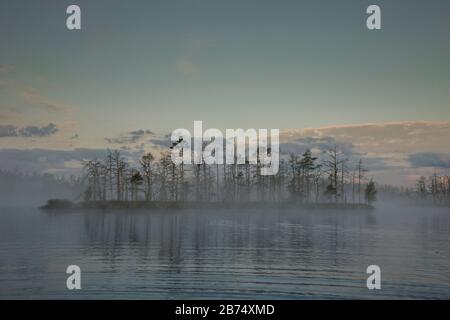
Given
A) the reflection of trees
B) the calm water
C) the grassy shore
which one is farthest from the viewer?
the grassy shore

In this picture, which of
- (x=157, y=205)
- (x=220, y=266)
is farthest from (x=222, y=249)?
(x=157, y=205)

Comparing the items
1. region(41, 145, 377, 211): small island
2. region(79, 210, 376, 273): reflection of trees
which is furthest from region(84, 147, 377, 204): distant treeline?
region(79, 210, 376, 273): reflection of trees

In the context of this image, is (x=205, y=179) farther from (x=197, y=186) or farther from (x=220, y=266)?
(x=220, y=266)

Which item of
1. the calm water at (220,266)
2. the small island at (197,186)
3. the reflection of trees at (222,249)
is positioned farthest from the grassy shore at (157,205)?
the calm water at (220,266)

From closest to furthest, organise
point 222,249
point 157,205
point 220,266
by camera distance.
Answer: point 220,266, point 222,249, point 157,205

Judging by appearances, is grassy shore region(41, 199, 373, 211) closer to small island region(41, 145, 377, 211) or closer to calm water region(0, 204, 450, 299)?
small island region(41, 145, 377, 211)

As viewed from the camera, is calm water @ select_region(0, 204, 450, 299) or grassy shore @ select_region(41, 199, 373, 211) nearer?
calm water @ select_region(0, 204, 450, 299)

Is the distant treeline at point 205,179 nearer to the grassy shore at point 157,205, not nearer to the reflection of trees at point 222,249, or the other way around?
the grassy shore at point 157,205

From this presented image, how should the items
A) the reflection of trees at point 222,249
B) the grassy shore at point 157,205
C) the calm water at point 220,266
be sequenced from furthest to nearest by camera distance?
the grassy shore at point 157,205 < the reflection of trees at point 222,249 < the calm water at point 220,266

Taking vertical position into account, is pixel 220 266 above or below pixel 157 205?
above

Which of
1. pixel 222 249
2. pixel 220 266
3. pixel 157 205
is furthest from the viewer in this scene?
pixel 157 205

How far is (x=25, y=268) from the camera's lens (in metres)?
25.8
